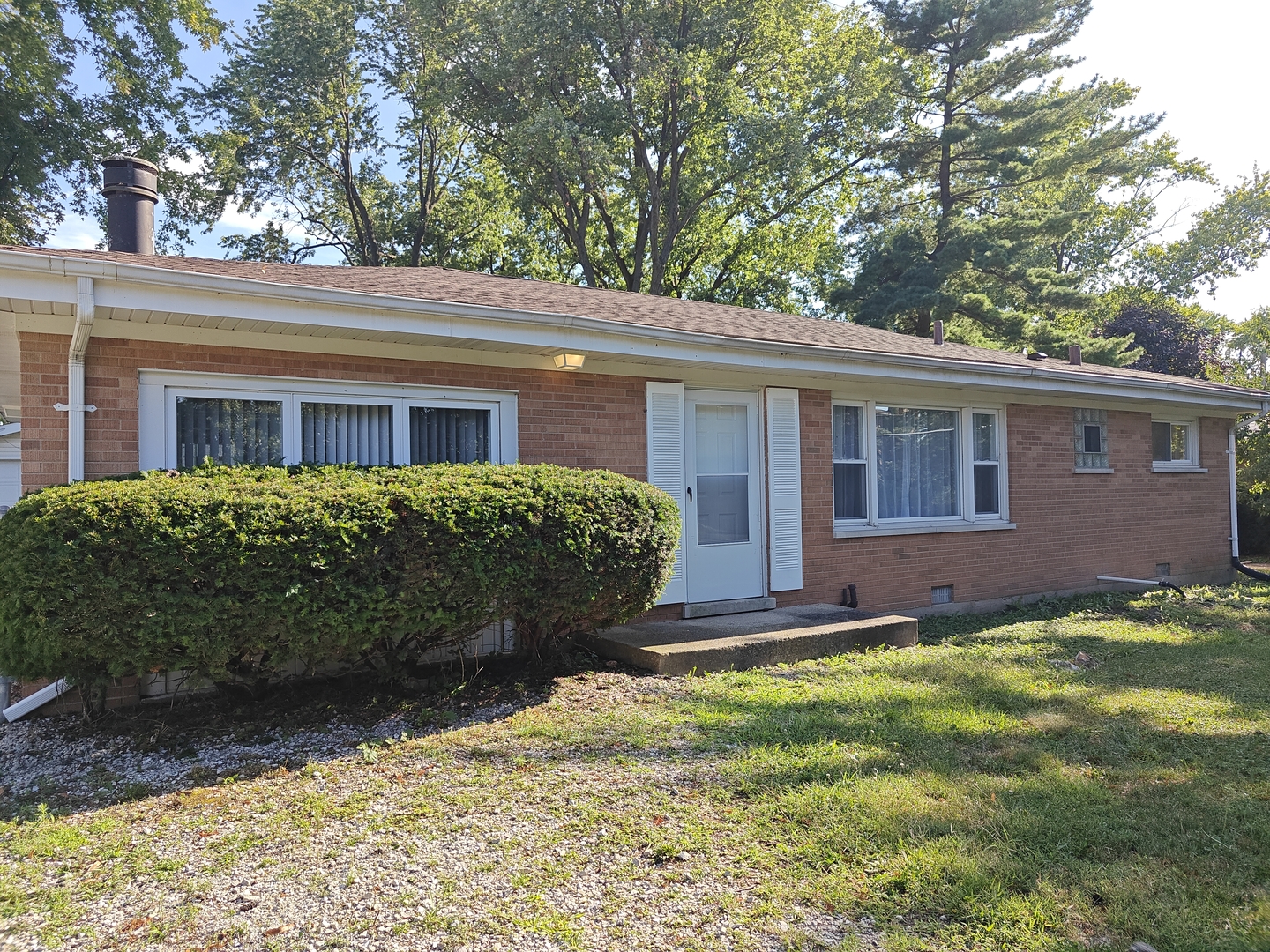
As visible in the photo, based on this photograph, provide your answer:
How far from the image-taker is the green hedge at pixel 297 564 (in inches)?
160

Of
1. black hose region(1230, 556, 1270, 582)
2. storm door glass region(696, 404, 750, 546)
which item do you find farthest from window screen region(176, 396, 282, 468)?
black hose region(1230, 556, 1270, 582)

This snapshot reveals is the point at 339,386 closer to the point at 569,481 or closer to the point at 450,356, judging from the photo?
the point at 450,356

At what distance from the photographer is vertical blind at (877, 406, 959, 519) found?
908cm

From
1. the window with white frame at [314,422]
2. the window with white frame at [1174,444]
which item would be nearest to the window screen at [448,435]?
the window with white frame at [314,422]

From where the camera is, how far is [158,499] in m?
4.19

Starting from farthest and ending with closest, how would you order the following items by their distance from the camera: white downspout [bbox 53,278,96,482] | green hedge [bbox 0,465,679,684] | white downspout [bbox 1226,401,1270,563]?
white downspout [bbox 1226,401,1270,563]
white downspout [bbox 53,278,96,482]
green hedge [bbox 0,465,679,684]

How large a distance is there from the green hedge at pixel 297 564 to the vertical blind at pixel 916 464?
443 centimetres

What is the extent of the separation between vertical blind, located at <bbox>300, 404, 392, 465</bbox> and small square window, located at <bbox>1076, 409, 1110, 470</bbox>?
9284 millimetres

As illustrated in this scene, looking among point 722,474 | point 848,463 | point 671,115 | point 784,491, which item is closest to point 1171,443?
point 848,463

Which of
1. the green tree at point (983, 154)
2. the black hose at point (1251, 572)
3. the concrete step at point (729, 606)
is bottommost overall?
the black hose at point (1251, 572)

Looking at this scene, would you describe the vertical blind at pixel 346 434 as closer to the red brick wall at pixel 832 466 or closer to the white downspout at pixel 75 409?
the red brick wall at pixel 832 466

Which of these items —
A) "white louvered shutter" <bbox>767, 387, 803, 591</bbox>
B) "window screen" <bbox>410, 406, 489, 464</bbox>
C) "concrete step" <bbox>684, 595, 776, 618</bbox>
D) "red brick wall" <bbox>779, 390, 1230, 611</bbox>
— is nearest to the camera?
"window screen" <bbox>410, 406, 489, 464</bbox>

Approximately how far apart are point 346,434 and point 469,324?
132cm

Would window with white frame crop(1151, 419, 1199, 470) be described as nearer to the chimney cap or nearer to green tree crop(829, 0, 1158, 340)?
green tree crop(829, 0, 1158, 340)
